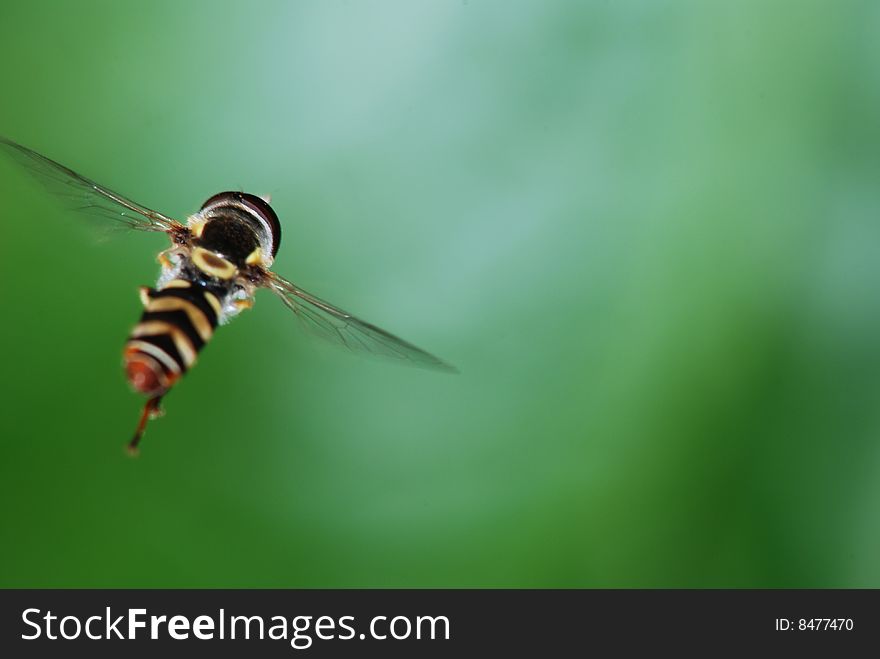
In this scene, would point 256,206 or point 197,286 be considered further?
point 256,206

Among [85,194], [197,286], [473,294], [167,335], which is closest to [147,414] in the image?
[167,335]

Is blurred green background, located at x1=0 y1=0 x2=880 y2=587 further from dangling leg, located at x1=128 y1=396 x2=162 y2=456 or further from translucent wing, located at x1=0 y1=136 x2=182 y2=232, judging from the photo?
dangling leg, located at x1=128 y1=396 x2=162 y2=456

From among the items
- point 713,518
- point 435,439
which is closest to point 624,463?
point 713,518

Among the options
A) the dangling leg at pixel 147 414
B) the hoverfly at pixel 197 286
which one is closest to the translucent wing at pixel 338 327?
the hoverfly at pixel 197 286

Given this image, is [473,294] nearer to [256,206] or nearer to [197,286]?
[256,206]

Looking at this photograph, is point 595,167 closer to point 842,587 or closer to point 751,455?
point 751,455

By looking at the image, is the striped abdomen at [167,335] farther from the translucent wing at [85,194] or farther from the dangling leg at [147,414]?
the translucent wing at [85,194]

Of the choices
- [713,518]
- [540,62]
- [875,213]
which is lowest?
[713,518]

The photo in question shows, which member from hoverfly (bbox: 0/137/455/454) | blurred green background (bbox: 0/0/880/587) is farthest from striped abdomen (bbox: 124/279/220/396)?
blurred green background (bbox: 0/0/880/587)
